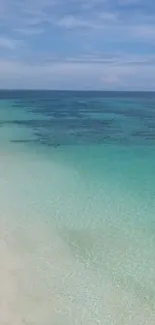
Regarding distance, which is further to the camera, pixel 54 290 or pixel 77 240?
pixel 77 240

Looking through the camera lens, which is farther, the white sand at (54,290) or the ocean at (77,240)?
the ocean at (77,240)

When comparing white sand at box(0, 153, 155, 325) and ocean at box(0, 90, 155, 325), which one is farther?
ocean at box(0, 90, 155, 325)

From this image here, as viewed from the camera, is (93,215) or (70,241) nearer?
(70,241)

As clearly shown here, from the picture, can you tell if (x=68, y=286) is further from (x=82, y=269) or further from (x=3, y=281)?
(x=3, y=281)

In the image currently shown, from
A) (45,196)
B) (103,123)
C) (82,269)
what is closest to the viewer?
(82,269)

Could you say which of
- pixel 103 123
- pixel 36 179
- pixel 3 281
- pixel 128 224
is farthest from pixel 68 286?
pixel 103 123

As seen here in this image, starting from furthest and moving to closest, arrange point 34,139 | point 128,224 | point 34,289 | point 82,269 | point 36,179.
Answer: point 34,139
point 36,179
point 128,224
point 82,269
point 34,289
